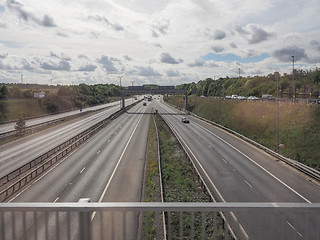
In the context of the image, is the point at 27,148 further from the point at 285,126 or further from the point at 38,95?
the point at 38,95

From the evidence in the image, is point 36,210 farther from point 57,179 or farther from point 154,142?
point 154,142

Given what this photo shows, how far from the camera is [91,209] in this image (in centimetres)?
368

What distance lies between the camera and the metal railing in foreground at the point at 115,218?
12.0 ft

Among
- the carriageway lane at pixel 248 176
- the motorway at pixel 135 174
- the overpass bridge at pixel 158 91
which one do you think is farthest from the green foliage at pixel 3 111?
the carriageway lane at pixel 248 176

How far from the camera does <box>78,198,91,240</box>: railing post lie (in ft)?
12.3

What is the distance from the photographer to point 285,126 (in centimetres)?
4491

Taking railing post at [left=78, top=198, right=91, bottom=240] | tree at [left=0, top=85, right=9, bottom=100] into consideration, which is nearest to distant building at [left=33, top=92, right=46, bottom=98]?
tree at [left=0, top=85, right=9, bottom=100]

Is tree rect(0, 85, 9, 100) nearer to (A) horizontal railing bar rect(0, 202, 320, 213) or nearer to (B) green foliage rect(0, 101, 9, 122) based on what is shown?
(B) green foliage rect(0, 101, 9, 122)

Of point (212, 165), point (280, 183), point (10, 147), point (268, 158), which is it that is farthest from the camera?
point (10, 147)

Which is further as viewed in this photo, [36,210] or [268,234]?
[268,234]

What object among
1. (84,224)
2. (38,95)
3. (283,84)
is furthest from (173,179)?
(283,84)

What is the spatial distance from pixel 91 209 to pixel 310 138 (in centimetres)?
3960

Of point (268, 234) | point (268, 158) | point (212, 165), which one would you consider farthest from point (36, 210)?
point (268, 158)

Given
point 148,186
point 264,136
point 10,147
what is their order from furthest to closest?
point 264,136
point 10,147
point 148,186
